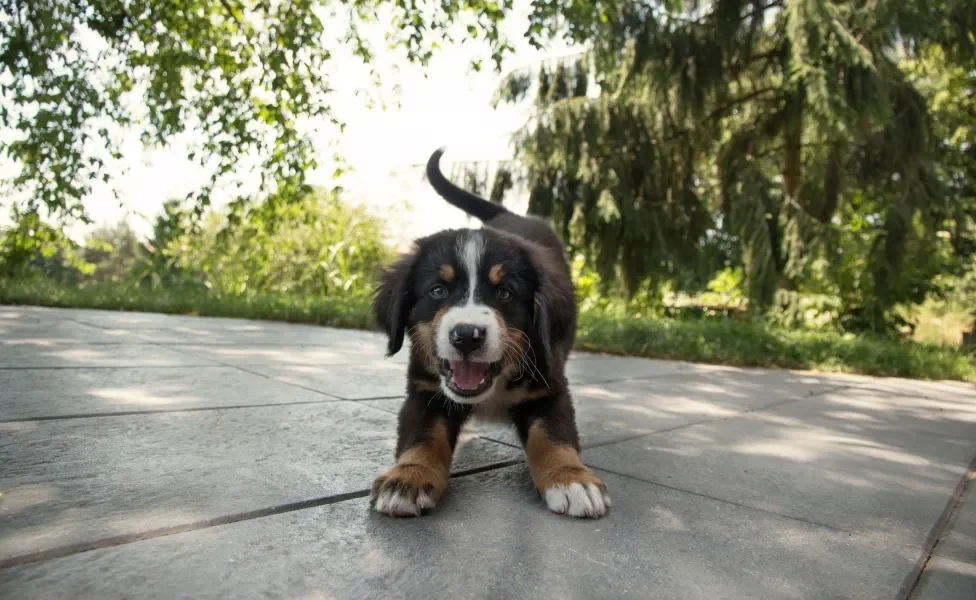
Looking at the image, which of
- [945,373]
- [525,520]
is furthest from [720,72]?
[525,520]

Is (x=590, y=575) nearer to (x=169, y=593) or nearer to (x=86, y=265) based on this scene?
(x=169, y=593)

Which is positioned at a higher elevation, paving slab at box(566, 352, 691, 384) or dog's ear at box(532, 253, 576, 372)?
dog's ear at box(532, 253, 576, 372)

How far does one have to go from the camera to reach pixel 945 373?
6145 millimetres

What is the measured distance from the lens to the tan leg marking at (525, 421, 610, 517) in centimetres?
187

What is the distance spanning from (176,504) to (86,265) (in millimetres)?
7134

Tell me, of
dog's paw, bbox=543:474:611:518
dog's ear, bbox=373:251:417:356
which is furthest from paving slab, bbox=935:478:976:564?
dog's ear, bbox=373:251:417:356

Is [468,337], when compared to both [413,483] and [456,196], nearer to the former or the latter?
[413,483]

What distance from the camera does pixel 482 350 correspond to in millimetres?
2215

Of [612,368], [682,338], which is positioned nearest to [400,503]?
[612,368]

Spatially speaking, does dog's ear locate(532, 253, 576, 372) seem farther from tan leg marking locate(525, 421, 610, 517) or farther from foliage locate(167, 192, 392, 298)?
foliage locate(167, 192, 392, 298)

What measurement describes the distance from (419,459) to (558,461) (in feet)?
1.45

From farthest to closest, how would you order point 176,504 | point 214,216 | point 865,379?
point 214,216 < point 865,379 < point 176,504

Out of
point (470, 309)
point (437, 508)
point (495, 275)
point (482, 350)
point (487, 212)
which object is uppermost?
point (487, 212)

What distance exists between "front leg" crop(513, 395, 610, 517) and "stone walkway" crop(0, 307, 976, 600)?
6cm
